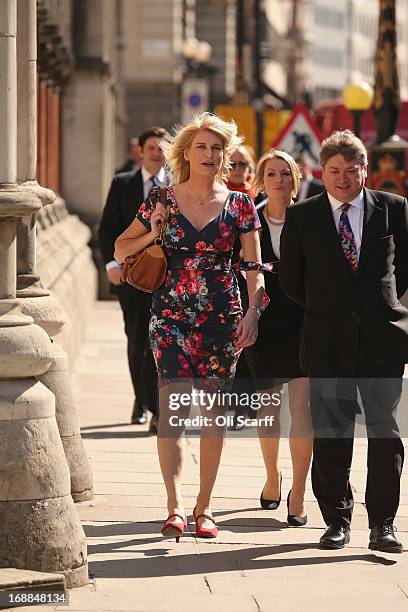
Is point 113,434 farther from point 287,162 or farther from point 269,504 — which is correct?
point 287,162

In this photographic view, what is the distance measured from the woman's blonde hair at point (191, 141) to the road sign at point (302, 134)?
462 inches

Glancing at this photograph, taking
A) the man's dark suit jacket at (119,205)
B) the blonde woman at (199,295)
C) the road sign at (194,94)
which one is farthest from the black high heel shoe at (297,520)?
the road sign at (194,94)

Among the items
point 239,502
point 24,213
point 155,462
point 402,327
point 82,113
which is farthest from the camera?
point 82,113

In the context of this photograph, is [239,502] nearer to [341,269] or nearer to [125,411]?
[341,269]

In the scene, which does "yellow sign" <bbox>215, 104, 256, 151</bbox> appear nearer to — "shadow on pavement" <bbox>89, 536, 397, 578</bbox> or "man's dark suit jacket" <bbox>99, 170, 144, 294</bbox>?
→ "man's dark suit jacket" <bbox>99, 170, 144, 294</bbox>

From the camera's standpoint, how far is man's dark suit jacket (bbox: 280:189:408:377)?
319 inches

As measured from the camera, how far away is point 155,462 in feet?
34.4

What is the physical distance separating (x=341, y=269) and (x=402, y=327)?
1.16 ft

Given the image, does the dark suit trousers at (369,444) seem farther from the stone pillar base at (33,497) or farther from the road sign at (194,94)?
the road sign at (194,94)

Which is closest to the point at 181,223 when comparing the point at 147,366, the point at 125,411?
the point at 147,366

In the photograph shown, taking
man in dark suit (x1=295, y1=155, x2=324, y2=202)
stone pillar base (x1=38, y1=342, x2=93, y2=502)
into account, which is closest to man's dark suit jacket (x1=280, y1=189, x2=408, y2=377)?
stone pillar base (x1=38, y1=342, x2=93, y2=502)

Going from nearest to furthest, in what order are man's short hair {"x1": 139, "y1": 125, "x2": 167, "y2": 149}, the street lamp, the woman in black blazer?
the woman in black blazer < man's short hair {"x1": 139, "y1": 125, "x2": 167, "y2": 149} < the street lamp

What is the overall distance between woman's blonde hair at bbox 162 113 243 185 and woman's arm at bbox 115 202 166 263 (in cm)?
23

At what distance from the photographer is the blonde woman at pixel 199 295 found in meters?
8.20
